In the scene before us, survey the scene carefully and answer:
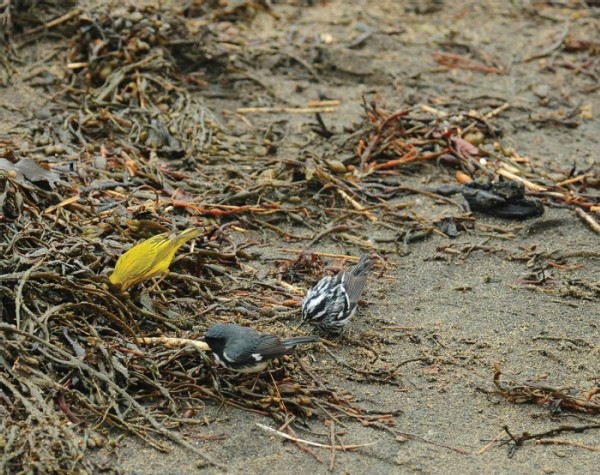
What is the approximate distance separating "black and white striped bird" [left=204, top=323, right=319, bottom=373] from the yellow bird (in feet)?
1.76

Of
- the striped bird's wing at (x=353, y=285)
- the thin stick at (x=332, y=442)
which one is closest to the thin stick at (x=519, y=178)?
the striped bird's wing at (x=353, y=285)

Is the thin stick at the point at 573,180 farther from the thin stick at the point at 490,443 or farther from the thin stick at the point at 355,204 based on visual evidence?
the thin stick at the point at 490,443

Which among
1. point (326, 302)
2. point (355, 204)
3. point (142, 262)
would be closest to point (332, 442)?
point (326, 302)

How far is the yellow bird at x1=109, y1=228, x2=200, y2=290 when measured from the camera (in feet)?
17.8

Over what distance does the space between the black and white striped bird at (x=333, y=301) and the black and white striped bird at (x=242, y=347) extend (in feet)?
1.40

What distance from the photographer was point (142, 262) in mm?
5438

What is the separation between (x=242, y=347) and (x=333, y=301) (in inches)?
30.1

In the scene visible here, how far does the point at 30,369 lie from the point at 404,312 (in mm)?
2217

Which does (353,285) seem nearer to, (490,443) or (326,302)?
(326,302)

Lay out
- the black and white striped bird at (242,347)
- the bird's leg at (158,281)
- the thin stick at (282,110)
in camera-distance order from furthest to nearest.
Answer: the thin stick at (282,110) < the bird's leg at (158,281) < the black and white striped bird at (242,347)

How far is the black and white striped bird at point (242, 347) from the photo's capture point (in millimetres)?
5000

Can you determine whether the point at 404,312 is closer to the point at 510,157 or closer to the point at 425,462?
the point at 425,462

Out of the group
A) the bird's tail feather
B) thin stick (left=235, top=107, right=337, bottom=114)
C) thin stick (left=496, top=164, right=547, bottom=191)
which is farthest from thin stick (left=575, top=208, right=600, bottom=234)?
thin stick (left=235, top=107, right=337, bottom=114)

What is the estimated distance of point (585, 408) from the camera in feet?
16.9
